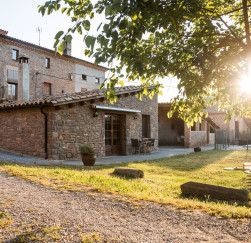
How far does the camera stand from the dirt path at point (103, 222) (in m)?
2.54

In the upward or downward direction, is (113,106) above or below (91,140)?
above

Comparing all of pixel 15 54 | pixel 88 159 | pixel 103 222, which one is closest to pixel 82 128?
pixel 88 159

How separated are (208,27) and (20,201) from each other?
4025 millimetres

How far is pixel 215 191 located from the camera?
15.3ft

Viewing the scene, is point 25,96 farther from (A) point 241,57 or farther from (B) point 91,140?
(A) point 241,57

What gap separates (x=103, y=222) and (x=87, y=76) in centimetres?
2543

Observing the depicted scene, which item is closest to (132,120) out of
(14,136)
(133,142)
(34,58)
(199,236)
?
(133,142)

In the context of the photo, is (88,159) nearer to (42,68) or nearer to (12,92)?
(12,92)

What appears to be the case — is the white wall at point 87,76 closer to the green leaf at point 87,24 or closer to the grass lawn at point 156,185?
A: the grass lawn at point 156,185

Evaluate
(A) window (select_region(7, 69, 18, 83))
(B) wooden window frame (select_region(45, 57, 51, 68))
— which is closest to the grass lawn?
(A) window (select_region(7, 69, 18, 83))

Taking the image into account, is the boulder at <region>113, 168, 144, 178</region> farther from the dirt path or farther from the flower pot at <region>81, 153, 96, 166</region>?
the dirt path

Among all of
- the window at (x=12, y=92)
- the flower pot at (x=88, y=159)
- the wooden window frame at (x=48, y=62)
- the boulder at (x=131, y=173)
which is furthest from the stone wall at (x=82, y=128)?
the wooden window frame at (x=48, y=62)

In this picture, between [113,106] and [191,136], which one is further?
[191,136]

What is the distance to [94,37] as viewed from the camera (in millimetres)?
2453
